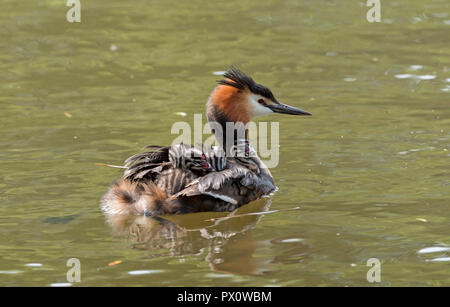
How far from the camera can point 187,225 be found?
7.60 m

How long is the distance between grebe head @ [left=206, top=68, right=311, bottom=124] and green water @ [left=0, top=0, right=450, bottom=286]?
73 centimetres

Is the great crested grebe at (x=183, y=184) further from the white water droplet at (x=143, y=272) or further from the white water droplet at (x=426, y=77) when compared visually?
the white water droplet at (x=426, y=77)

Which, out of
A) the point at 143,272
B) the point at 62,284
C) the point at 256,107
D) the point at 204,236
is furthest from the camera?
the point at 256,107

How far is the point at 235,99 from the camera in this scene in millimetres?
8766


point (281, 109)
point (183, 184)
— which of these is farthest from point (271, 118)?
point (183, 184)

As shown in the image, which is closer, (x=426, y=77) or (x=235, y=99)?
(x=235, y=99)

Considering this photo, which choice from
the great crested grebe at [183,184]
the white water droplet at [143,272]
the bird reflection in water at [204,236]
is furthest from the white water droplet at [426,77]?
the white water droplet at [143,272]

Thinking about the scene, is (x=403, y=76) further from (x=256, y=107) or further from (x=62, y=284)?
(x=62, y=284)

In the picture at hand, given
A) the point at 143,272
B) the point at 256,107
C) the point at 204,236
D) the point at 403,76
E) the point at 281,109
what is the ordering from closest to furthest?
1. the point at 143,272
2. the point at 204,236
3. the point at 256,107
4. the point at 281,109
5. the point at 403,76

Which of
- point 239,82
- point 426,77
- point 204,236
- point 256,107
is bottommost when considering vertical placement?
point 204,236

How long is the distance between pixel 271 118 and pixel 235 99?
229 centimetres

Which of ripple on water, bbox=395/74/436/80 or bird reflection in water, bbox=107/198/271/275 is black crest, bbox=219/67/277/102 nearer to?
bird reflection in water, bbox=107/198/271/275

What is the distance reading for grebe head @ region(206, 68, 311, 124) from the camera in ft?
28.6

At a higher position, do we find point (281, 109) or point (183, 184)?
point (281, 109)
